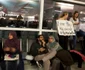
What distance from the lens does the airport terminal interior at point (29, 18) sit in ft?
11.7

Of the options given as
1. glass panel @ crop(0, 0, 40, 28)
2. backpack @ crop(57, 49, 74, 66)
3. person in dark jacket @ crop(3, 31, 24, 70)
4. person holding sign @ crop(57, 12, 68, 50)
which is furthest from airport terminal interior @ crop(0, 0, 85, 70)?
A: backpack @ crop(57, 49, 74, 66)

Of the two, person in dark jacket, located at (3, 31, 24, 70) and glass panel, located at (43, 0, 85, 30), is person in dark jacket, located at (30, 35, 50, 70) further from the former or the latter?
glass panel, located at (43, 0, 85, 30)

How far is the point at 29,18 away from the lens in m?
3.83

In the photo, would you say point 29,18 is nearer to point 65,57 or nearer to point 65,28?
point 65,28

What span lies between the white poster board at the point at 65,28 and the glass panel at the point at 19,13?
0.54 m

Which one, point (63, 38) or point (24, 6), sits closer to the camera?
point (24, 6)

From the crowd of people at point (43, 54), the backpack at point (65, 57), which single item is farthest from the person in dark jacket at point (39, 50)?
the backpack at point (65, 57)

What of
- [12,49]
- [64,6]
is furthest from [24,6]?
[12,49]

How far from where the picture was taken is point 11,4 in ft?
12.0

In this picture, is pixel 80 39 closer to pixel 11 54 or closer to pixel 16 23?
pixel 16 23

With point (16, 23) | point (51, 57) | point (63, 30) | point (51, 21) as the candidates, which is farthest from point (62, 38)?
point (16, 23)

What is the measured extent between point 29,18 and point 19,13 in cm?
27

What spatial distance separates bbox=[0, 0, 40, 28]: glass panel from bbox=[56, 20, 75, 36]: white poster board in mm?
538

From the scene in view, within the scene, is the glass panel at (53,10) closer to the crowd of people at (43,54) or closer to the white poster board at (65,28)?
the white poster board at (65,28)
